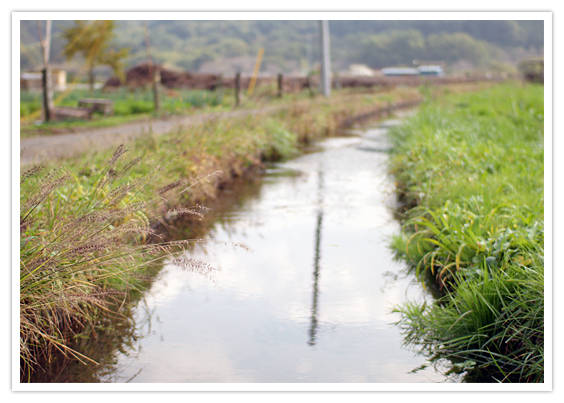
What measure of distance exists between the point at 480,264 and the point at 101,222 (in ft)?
7.13

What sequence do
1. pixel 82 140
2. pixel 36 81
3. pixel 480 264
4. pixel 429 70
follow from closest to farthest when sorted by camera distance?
pixel 480 264, pixel 82 140, pixel 36 81, pixel 429 70

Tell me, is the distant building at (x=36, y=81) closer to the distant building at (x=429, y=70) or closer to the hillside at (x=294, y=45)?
the hillside at (x=294, y=45)

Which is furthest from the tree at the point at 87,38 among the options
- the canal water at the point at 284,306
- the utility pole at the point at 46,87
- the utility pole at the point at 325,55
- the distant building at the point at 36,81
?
the canal water at the point at 284,306

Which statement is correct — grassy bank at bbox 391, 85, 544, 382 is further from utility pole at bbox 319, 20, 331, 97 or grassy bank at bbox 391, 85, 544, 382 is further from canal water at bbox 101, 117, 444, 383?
utility pole at bbox 319, 20, 331, 97

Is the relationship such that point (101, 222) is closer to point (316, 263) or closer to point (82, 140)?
point (316, 263)

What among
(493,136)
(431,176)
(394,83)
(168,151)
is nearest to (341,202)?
(431,176)

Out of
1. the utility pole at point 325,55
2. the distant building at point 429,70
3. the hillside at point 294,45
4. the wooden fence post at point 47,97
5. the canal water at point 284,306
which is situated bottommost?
the canal water at point 284,306

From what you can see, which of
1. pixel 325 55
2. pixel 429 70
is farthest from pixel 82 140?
pixel 429 70

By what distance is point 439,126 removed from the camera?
8883 millimetres

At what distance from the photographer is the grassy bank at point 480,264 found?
2.71 metres

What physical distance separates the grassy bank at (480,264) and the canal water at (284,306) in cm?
18

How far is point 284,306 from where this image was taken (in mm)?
3639

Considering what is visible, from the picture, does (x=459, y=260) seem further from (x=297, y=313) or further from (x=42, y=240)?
(x=42, y=240)

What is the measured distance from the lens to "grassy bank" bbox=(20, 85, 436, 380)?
264cm
